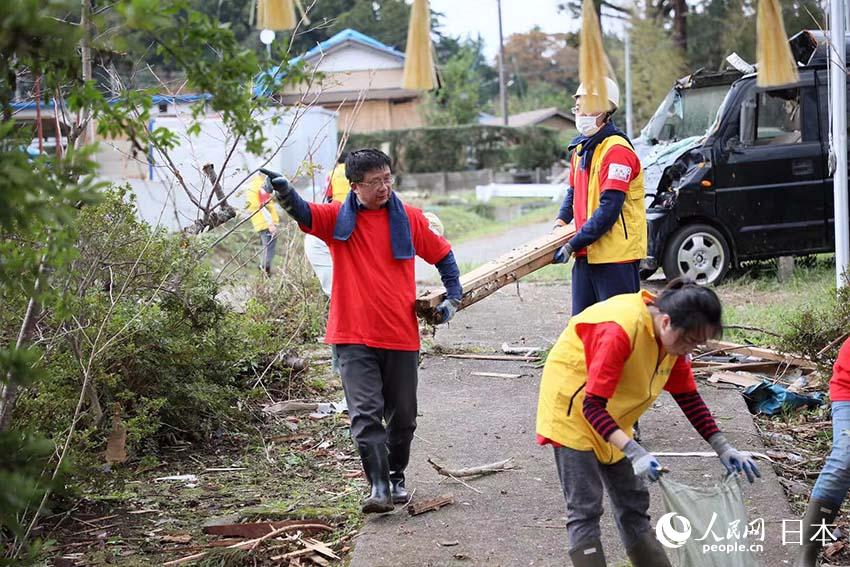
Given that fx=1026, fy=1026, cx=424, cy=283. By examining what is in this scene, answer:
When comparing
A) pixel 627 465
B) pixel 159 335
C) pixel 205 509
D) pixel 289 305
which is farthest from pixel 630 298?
pixel 289 305

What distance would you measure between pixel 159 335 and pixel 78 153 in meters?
3.67

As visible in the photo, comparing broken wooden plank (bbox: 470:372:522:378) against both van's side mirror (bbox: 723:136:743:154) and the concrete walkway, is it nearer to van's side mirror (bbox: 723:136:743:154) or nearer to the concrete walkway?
the concrete walkway

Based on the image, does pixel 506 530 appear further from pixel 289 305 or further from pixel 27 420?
pixel 289 305

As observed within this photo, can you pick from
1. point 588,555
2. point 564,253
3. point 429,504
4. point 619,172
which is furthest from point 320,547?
point 619,172

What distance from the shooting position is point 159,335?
6367 millimetres

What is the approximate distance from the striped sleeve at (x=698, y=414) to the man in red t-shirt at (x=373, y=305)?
5.52ft

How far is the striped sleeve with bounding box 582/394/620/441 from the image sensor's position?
3727 mm

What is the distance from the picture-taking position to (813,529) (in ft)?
14.8

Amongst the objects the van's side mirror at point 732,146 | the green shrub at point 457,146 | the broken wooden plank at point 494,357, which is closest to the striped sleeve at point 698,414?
the broken wooden plank at point 494,357

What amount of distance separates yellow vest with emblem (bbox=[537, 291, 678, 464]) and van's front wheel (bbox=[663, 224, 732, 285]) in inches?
334

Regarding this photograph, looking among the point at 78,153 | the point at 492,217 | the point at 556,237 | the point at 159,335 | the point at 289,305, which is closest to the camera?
the point at 78,153

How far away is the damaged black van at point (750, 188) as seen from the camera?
12.0 metres

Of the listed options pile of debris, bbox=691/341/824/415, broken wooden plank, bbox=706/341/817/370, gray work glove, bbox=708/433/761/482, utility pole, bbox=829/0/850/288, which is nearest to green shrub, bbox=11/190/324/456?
gray work glove, bbox=708/433/761/482

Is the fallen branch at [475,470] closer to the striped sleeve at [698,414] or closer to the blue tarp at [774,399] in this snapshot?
the striped sleeve at [698,414]
